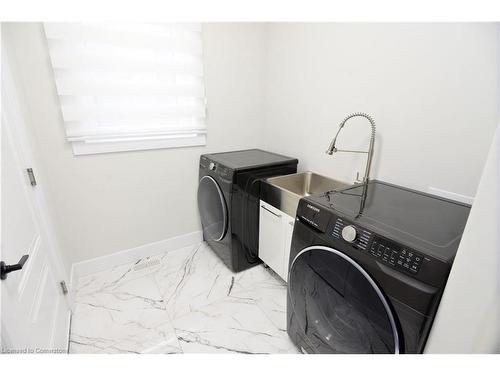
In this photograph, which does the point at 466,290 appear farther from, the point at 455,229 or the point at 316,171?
the point at 316,171

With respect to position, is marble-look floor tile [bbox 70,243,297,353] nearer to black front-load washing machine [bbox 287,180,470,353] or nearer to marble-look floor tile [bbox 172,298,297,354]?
marble-look floor tile [bbox 172,298,297,354]

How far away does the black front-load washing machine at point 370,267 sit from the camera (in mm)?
757

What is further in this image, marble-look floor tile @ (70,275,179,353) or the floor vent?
the floor vent

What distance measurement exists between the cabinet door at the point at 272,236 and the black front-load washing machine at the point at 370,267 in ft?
1.64

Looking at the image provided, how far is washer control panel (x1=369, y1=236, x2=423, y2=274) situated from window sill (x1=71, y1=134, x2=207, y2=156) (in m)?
1.73

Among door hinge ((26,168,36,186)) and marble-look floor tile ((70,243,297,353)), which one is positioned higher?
door hinge ((26,168,36,186))

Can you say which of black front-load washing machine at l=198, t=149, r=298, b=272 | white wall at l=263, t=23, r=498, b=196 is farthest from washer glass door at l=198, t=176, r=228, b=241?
white wall at l=263, t=23, r=498, b=196

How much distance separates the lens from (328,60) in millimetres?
1770

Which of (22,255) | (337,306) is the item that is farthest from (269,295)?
(22,255)

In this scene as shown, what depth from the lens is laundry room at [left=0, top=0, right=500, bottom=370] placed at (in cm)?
83

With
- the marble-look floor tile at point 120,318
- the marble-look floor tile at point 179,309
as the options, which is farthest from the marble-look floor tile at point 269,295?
the marble-look floor tile at point 120,318

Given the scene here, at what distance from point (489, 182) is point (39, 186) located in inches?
77.3

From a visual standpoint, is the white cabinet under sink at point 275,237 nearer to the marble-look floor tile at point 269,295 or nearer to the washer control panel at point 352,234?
the marble-look floor tile at point 269,295

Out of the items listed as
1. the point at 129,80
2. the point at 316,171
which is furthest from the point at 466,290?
the point at 129,80
